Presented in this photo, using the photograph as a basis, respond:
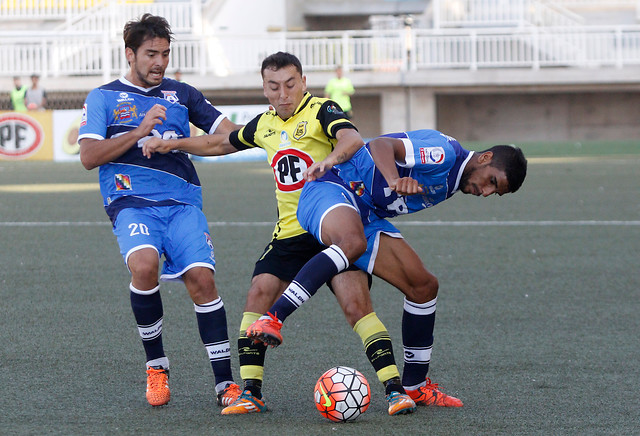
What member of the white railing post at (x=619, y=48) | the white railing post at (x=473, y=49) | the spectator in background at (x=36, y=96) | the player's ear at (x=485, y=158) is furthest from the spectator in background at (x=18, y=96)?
the player's ear at (x=485, y=158)

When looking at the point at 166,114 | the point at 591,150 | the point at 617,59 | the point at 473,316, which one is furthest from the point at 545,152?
the point at 166,114

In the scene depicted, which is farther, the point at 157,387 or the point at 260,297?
the point at 260,297

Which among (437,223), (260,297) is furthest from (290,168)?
(437,223)

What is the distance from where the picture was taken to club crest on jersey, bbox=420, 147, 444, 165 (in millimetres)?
4633

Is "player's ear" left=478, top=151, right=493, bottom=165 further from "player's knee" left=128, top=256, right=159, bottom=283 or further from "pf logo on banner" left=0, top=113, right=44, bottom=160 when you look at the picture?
"pf logo on banner" left=0, top=113, right=44, bottom=160

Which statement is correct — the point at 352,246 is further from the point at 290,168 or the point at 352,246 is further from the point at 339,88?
A: the point at 339,88

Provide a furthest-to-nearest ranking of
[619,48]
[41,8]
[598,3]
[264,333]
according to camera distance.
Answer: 1. [598,3]
2. [41,8]
3. [619,48]
4. [264,333]

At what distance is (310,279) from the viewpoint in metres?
4.32

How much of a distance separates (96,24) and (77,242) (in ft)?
76.2

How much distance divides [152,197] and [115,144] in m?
0.32

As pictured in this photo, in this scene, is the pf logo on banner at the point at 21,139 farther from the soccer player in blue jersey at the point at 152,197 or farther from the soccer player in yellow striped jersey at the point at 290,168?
the soccer player in yellow striped jersey at the point at 290,168

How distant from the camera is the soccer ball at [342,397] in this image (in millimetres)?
4305

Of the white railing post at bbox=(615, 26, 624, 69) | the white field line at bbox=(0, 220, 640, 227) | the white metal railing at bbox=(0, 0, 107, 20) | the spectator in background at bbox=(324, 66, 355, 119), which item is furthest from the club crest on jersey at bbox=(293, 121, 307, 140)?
the white metal railing at bbox=(0, 0, 107, 20)

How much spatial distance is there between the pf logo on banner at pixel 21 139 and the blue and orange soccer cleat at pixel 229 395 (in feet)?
69.0
